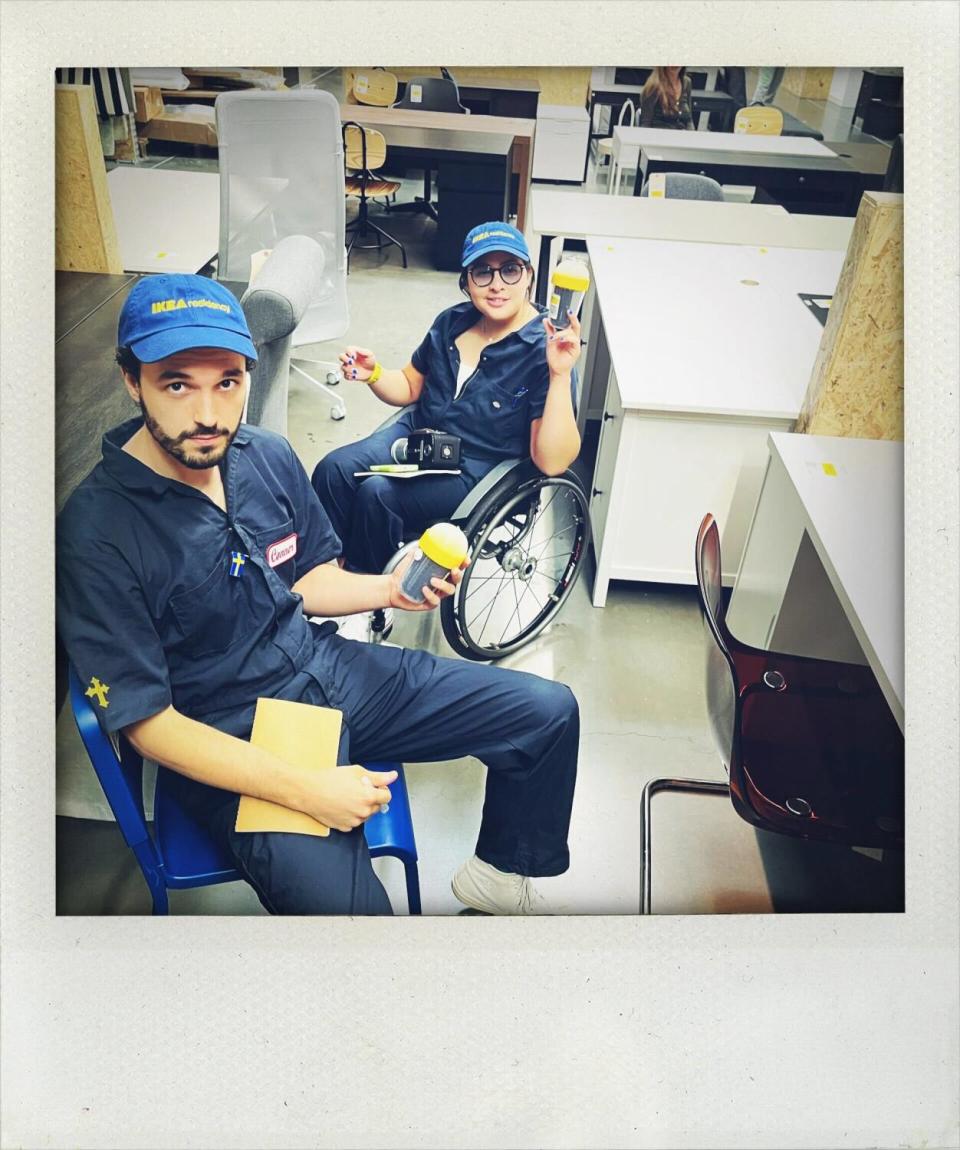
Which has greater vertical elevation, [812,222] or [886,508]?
[812,222]

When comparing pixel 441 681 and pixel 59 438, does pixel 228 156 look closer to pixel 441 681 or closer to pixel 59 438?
pixel 59 438

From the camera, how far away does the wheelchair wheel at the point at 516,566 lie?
142 centimetres

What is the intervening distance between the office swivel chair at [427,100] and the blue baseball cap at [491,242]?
74mm

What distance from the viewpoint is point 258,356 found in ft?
4.39

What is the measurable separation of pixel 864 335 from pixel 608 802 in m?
0.91

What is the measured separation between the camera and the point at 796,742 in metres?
1.53

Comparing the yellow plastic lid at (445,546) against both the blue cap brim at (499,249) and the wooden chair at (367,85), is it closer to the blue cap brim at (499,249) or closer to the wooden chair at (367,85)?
the blue cap brim at (499,249)

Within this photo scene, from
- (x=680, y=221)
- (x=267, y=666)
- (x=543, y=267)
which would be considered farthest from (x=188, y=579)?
(x=680, y=221)

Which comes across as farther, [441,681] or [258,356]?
[441,681]

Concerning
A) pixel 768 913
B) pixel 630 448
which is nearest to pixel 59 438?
pixel 630 448

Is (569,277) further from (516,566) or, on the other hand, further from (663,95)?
(516,566)

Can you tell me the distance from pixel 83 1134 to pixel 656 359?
163 cm

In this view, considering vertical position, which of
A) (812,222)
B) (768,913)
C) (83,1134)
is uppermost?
(812,222)

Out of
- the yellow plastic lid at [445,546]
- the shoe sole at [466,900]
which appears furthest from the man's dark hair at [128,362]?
the shoe sole at [466,900]
